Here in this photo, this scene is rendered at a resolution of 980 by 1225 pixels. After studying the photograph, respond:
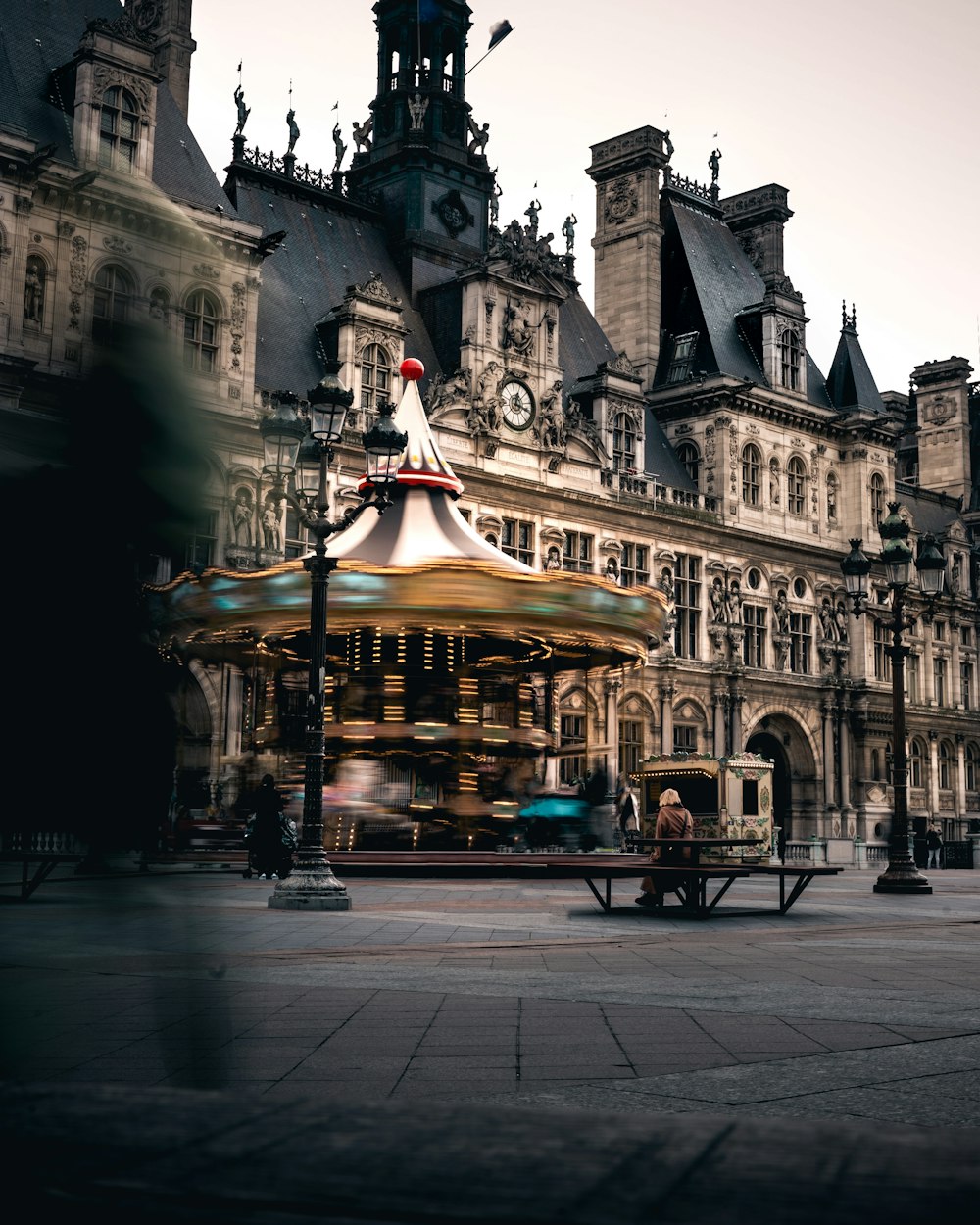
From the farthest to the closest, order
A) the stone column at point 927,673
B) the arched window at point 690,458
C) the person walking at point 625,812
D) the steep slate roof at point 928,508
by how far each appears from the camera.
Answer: the steep slate roof at point 928,508, the stone column at point 927,673, the arched window at point 690,458, the person walking at point 625,812

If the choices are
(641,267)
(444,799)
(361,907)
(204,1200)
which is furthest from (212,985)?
(641,267)

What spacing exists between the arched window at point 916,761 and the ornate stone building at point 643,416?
14cm

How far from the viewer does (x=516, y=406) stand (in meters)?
39.5

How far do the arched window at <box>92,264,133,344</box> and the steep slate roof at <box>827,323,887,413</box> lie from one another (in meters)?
50.7

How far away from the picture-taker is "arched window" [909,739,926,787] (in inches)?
2055

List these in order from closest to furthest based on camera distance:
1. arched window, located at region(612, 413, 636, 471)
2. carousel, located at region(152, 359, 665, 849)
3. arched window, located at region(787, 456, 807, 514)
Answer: carousel, located at region(152, 359, 665, 849) < arched window, located at region(612, 413, 636, 471) < arched window, located at region(787, 456, 807, 514)

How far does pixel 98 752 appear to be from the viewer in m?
1.87

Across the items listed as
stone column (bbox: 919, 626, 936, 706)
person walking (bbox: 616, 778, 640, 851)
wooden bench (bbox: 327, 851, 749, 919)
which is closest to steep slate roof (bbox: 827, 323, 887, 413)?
stone column (bbox: 919, 626, 936, 706)

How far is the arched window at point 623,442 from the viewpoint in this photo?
1686 inches

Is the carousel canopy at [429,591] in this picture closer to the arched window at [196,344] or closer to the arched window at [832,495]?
the arched window at [196,344]

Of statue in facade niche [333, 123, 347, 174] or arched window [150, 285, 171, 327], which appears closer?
arched window [150, 285, 171, 327]

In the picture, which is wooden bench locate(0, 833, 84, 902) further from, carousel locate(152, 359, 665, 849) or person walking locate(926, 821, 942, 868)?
person walking locate(926, 821, 942, 868)

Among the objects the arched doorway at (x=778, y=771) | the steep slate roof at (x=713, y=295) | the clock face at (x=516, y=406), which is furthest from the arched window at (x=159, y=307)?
the steep slate roof at (x=713, y=295)

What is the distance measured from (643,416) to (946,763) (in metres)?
19.1
